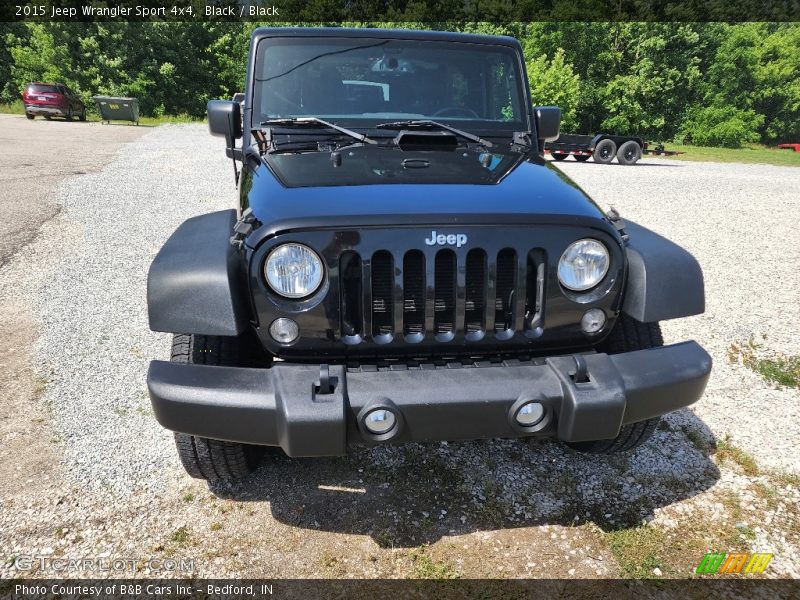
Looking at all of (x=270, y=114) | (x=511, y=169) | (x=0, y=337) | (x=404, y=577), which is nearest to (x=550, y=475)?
(x=404, y=577)

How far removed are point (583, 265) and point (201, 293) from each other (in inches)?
56.2

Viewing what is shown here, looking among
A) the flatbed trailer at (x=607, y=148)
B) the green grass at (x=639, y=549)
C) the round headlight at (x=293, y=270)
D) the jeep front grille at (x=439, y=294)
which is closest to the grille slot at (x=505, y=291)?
the jeep front grille at (x=439, y=294)

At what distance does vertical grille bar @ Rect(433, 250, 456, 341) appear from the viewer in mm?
2084

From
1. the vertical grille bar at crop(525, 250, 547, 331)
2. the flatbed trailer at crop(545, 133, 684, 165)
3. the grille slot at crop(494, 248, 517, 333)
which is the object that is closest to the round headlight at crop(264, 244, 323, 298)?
the grille slot at crop(494, 248, 517, 333)

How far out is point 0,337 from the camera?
4.04 m

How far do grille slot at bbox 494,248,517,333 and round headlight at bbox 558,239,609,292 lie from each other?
→ 0.18m

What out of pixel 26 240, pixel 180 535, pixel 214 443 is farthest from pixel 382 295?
pixel 26 240

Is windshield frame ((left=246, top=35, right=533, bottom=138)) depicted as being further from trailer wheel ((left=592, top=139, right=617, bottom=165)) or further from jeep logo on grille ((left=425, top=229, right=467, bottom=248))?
trailer wheel ((left=592, top=139, right=617, bottom=165))

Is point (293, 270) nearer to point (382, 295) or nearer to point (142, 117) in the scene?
point (382, 295)

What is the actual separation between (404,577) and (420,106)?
2438 mm

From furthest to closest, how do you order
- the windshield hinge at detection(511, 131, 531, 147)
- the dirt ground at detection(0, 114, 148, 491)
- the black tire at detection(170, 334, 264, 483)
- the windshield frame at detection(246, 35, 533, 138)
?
the windshield hinge at detection(511, 131, 531, 147)
the windshield frame at detection(246, 35, 533, 138)
the dirt ground at detection(0, 114, 148, 491)
the black tire at detection(170, 334, 264, 483)

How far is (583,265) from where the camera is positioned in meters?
2.16

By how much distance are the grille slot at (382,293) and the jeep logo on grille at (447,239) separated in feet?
0.52

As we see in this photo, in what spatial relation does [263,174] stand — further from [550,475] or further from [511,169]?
[550,475]
